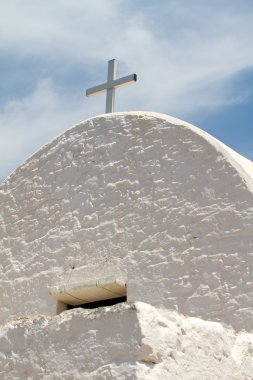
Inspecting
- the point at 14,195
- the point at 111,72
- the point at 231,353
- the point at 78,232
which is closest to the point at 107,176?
the point at 78,232

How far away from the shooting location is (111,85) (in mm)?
7484

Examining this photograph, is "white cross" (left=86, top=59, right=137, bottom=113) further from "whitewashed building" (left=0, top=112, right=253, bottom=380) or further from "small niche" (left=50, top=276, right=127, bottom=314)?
"small niche" (left=50, top=276, right=127, bottom=314)

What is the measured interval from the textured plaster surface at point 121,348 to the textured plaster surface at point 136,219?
754mm

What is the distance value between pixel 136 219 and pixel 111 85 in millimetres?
2104

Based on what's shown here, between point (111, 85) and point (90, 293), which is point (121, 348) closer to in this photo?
point (90, 293)

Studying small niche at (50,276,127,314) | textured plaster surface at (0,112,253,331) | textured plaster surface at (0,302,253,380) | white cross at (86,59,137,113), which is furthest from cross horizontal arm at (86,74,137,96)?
textured plaster surface at (0,302,253,380)

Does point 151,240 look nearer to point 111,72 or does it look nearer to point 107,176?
point 107,176

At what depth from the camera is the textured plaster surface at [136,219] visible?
212 inches

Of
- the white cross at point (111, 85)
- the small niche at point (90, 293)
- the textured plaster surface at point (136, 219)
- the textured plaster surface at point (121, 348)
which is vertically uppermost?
the white cross at point (111, 85)

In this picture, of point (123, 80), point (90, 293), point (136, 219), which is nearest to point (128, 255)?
point (136, 219)

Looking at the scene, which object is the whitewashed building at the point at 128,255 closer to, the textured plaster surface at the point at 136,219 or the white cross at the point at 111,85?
the textured plaster surface at the point at 136,219

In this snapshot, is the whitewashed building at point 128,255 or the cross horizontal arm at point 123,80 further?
the cross horizontal arm at point 123,80

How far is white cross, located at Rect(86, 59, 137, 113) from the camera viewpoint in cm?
733

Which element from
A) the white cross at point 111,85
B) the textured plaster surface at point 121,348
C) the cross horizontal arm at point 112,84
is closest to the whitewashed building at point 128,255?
the textured plaster surface at point 121,348
